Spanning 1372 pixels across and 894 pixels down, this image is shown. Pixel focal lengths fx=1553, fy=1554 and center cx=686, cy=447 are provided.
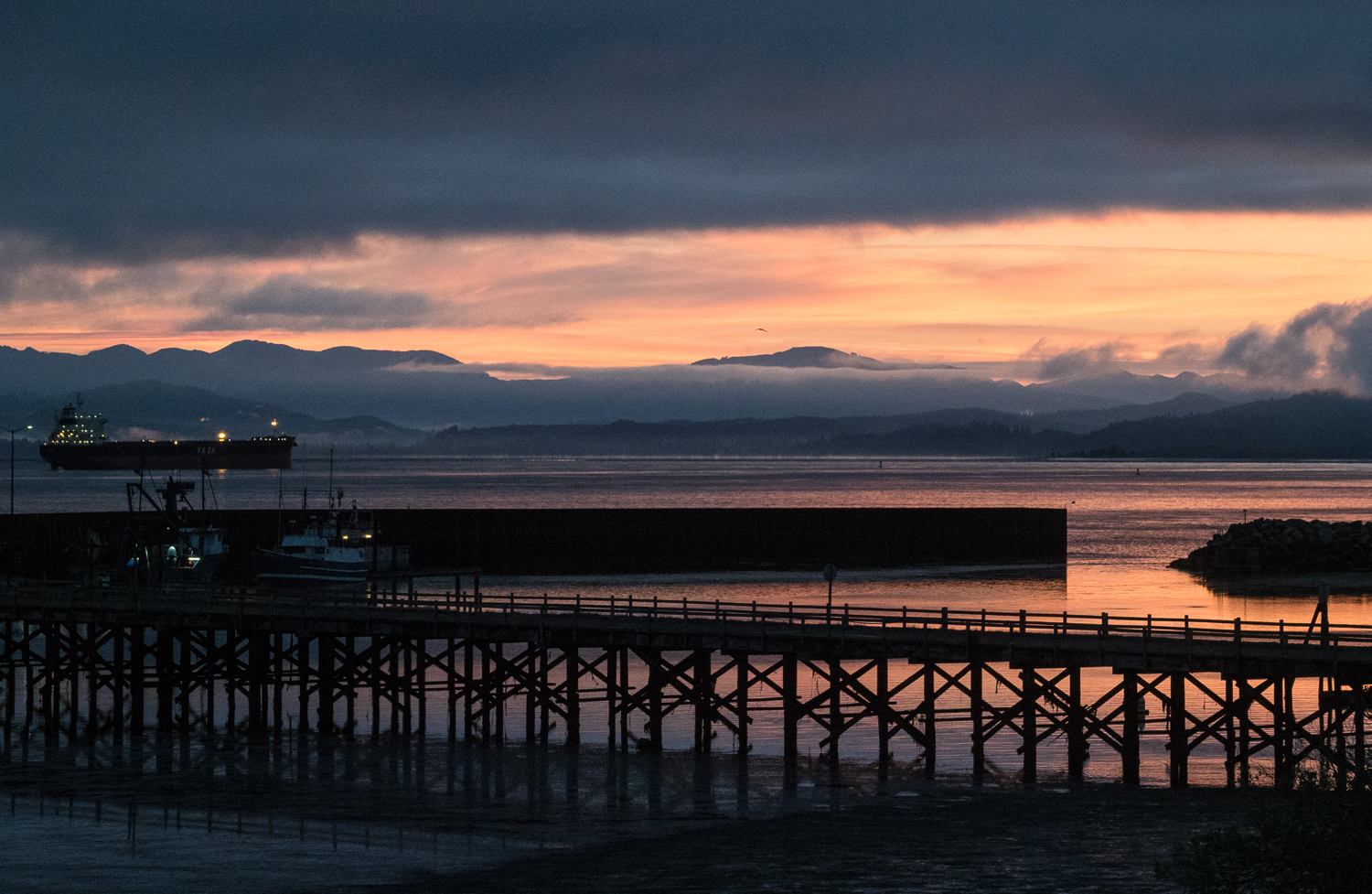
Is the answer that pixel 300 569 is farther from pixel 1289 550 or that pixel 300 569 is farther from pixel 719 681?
pixel 1289 550

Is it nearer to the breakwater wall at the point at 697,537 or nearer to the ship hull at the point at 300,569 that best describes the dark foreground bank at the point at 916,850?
the ship hull at the point at 300,569

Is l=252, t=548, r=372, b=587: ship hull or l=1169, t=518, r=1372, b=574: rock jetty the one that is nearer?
l=252, t=548, r=372, b=587: ship hull

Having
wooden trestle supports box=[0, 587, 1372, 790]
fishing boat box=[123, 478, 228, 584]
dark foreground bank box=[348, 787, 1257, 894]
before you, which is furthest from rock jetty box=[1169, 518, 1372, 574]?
dark foreground bank box=[348, 787, 1257, 894]

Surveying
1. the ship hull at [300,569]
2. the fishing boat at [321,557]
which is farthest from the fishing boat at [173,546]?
the fishing boat at [321,557]

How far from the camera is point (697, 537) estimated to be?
110375mm

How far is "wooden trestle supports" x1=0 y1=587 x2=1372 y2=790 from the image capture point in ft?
127

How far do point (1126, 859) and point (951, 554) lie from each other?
8494 cm

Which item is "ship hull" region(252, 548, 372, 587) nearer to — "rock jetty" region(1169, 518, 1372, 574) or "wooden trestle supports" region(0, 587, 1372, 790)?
"wooden trestle supports" region(0, 587, 1372, 790)

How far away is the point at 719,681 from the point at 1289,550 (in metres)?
73.7

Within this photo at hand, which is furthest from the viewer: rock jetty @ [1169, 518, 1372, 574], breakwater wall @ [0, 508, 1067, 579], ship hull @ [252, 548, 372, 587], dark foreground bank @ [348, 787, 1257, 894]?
rock jetty @ [1169, 518, 1372, 574]

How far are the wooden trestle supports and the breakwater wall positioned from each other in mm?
40921

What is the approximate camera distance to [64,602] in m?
52.8

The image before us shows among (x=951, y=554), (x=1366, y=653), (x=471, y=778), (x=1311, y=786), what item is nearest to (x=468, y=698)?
(x=471, y=778)

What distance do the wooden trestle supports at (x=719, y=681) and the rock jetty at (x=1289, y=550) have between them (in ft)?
195
